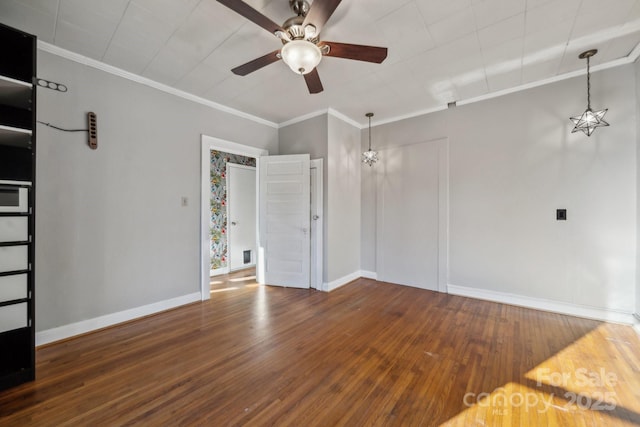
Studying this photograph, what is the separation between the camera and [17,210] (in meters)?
1.78

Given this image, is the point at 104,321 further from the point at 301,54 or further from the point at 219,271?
the point at 301,54

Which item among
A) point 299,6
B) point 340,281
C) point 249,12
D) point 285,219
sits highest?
point 299,6

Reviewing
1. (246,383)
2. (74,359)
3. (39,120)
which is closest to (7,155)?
(39,120)

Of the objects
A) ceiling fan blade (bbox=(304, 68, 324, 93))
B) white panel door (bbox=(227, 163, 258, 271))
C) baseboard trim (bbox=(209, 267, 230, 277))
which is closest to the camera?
ceiling fan blade (bbox=(304, 68, 324, 93))

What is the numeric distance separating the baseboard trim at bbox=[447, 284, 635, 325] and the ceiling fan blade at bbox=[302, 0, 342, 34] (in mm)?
3712

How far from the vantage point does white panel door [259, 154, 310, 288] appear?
398 cm

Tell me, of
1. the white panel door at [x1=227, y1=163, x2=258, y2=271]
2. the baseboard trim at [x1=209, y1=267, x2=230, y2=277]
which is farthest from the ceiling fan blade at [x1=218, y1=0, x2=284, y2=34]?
the baseboard trim at [x1=209, y1=267, x2=230, y2=277]

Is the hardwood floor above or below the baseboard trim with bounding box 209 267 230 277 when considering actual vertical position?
below

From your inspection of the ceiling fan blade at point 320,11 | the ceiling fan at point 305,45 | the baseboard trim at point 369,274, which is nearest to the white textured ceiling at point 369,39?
the ceiling fan at point 305,45

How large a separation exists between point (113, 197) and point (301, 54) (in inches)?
98.6

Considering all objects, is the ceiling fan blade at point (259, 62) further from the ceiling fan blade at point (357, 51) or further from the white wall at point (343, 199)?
the white wall at point (343, 199)

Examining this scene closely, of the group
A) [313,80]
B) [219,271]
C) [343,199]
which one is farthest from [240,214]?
[313,80]

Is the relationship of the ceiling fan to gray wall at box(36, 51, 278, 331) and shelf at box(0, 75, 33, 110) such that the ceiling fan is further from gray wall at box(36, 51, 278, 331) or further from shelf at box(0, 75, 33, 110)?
gray wall at box(36, 51, 278, 331)

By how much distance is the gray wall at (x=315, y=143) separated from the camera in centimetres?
390
